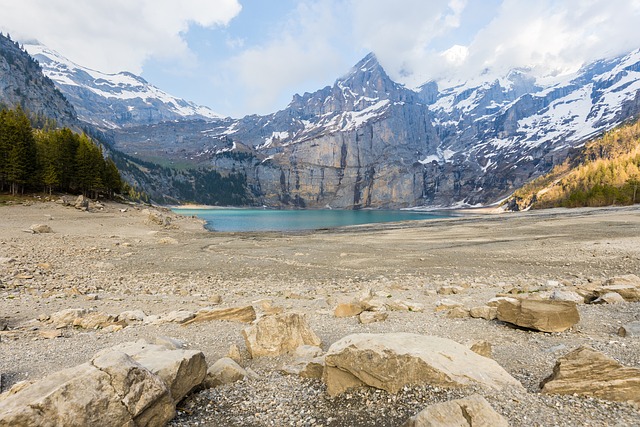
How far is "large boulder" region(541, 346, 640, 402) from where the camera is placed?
507 centimetres

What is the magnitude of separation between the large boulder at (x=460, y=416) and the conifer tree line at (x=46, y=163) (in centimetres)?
7368

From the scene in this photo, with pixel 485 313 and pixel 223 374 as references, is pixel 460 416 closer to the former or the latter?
pixel 223 374

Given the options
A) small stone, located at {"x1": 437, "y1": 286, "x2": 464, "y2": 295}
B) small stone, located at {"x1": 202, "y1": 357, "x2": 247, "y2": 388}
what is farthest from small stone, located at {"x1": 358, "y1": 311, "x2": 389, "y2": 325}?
small stone, located at {"x1": 437, "y1": 286, "x2": 464, "y2": 295}

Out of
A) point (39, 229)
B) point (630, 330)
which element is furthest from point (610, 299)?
point (39, 229)

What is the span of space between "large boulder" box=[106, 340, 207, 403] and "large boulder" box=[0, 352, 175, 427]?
467mm

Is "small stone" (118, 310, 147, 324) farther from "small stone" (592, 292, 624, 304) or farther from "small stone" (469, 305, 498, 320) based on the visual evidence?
"small stone" (592, 292, 624, 304)

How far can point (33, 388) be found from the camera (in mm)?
4293

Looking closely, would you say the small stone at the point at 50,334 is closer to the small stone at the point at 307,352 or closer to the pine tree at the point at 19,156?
the small stone at the point at 307,352

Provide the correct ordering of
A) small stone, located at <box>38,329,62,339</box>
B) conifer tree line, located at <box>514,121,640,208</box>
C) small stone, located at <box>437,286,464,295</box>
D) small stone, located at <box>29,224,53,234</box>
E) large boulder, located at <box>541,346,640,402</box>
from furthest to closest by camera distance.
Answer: conifer tree line, located at <box>514,121,640,208</box> < small stone, located at <box>29,224,53,234</box> < small stone, located at <box>437,286,464,295</box> < small stone, located at <box>38,329,62,339</box> < large boulder, located at <box>541,346,640,402</box>

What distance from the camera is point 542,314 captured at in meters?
9.23

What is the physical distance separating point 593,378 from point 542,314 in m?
4.28

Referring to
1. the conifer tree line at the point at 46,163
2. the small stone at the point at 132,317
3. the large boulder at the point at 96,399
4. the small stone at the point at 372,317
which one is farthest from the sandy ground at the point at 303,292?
the conifer tree line at the point at 46,163

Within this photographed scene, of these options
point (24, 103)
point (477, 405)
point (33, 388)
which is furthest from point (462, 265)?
point (24, 103)

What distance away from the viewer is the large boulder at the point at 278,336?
8281mm
